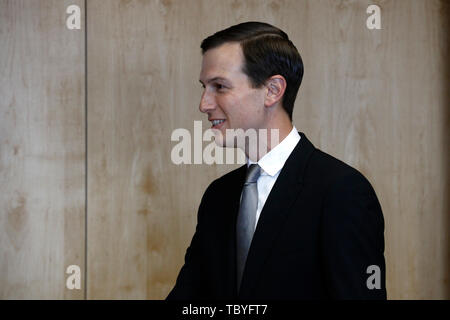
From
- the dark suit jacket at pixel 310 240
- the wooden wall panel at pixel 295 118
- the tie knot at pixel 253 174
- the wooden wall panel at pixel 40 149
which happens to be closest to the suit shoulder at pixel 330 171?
the dark suit jacket at pixel 310 240

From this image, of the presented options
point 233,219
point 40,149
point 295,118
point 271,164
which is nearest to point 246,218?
point 233,219

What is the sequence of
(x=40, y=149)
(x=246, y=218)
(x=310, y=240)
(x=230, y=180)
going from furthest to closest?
(x=40, y=149) → (x=230, y=180) → (x=246, y=218) → (x=310, y=240)

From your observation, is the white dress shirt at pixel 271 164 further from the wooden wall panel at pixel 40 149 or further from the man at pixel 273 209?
the wooden wall panel at pixel 40 149

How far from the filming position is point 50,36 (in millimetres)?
2182

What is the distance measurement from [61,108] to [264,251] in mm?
1365

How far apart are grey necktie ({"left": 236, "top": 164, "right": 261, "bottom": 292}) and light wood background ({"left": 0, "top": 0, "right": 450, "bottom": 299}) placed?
0.93 metres

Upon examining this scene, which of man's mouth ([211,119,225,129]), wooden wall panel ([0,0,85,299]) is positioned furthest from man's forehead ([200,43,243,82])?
wooden wall panel ([0,0,85,299])

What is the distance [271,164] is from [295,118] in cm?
97

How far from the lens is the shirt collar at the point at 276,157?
51.5 inches

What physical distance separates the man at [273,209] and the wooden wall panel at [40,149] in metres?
0.97

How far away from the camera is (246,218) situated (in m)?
1.29

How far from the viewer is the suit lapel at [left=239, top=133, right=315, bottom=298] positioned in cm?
119

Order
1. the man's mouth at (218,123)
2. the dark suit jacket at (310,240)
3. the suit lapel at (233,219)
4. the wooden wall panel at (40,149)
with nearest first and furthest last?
the dark suit jacket at (310,240)
the suit lapel at (233,219)
the man's mouth at (218,123)
the wooden wall panel at (40,149)

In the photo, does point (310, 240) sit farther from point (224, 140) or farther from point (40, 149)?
point (40, 149)
